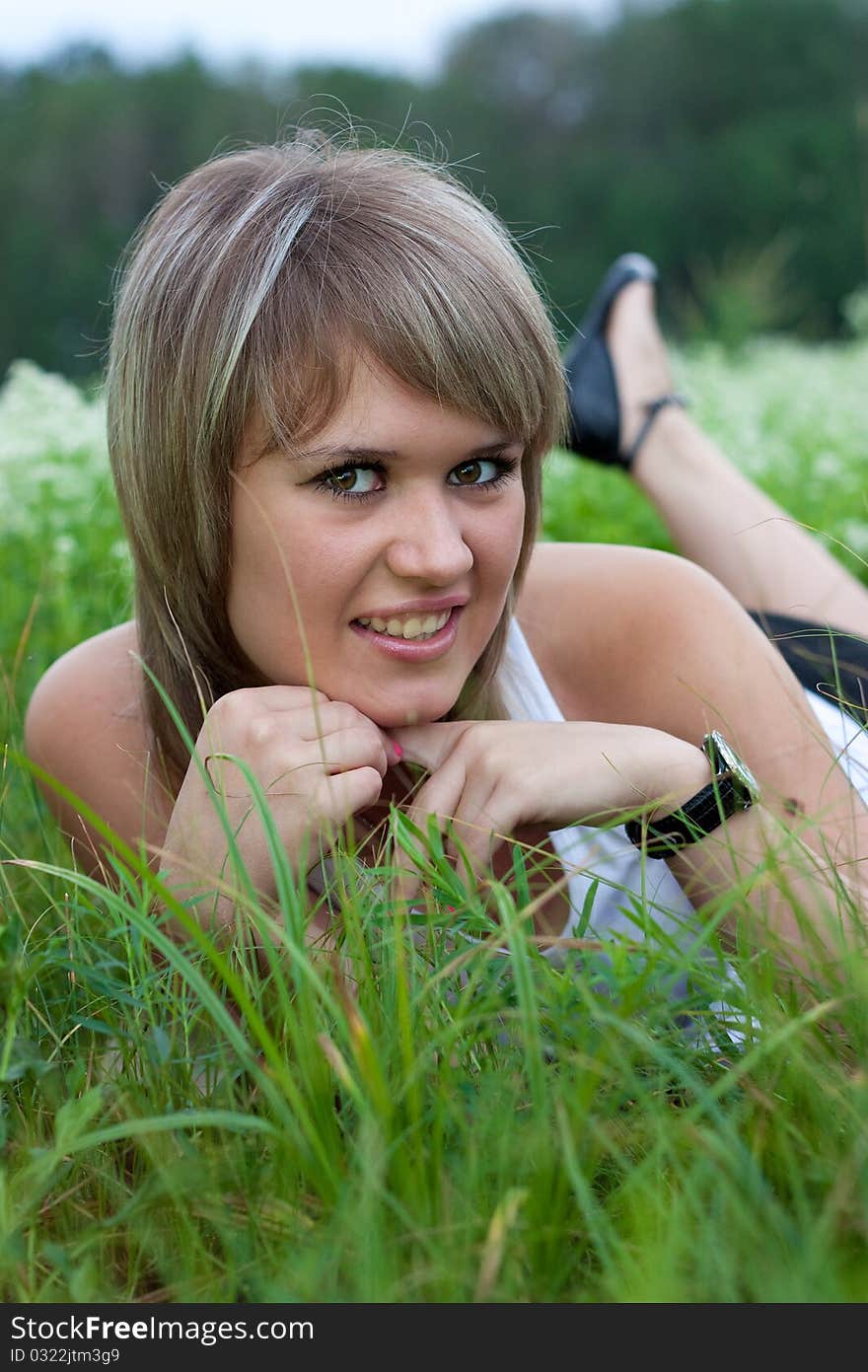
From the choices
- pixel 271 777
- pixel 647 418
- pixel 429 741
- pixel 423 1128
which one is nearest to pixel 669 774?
pixel 429 741

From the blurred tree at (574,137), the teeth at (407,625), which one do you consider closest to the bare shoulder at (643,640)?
the teeth at (407,625)

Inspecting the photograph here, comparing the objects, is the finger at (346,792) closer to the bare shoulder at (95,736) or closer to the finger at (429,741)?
the finger at (429,741)

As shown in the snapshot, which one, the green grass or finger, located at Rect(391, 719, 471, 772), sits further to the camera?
finger, located at Rect(391, 719, 471, 772)

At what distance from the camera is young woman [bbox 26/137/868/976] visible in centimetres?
180

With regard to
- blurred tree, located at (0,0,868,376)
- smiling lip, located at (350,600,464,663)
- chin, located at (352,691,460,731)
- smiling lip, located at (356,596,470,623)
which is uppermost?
blurred tree, located at (0,0,868,376)

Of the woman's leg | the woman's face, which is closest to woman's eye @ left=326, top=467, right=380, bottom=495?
the woman's face

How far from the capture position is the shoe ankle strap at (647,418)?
393 cm

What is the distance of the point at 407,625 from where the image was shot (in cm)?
193

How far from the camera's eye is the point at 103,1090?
4.53ft

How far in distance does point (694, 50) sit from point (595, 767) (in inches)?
1479

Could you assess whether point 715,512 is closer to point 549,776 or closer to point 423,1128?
point 549,776

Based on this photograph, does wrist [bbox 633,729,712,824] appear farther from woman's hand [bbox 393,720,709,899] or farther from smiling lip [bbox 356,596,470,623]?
smiling lip [bbox 356,596,470,623]

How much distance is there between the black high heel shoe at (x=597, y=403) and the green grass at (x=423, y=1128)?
2.58m
